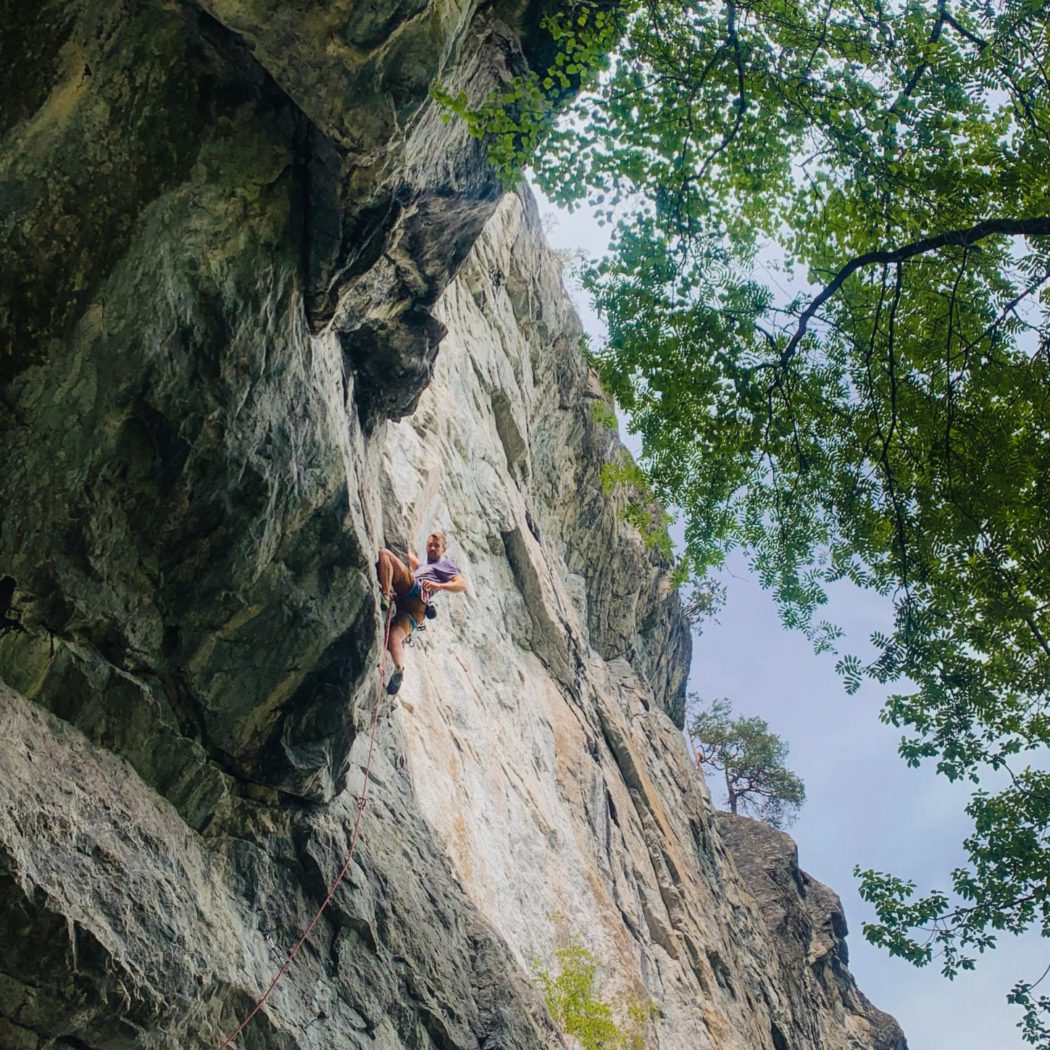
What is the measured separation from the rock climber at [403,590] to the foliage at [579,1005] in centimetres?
385

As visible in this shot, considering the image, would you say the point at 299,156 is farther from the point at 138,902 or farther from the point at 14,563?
the point at 138,902

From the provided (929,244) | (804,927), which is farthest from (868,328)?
(804,927)

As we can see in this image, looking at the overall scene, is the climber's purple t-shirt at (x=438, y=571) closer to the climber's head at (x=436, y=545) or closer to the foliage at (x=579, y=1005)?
the climber's head at (x=436, y=545)

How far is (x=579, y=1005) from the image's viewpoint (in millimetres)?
11266

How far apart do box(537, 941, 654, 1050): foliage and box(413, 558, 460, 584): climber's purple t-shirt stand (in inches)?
172

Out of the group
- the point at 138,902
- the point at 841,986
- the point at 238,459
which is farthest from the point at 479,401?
the point at 841,986

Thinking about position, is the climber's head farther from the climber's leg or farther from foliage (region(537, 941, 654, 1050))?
foliage (region(537, 941, 654, 1050))

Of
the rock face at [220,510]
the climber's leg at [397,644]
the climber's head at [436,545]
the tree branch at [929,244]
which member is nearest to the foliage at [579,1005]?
the rock face at [220,510]

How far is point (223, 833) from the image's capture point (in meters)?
6.95

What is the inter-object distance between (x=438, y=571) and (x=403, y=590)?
1.91m

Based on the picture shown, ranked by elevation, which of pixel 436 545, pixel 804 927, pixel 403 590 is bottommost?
pixel 403 590

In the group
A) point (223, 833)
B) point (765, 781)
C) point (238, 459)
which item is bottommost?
point (223, 833)

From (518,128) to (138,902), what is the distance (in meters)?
5.49

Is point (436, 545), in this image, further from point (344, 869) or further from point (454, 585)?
point (344, 869)
